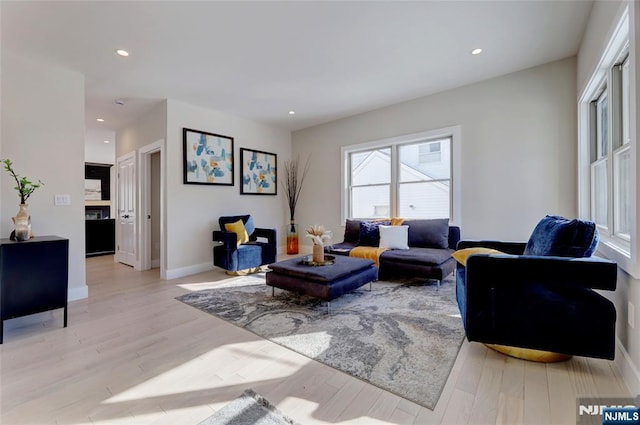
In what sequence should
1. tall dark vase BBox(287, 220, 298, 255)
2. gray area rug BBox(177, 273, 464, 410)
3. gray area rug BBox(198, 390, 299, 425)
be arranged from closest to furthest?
gray area rug BBox(198, 390, 299, 425)
gray area rug BBox(177, 273, 464, 410)
tall dark vase BBox(287, 220, 298, 255)

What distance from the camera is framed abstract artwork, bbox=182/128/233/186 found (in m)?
4.44

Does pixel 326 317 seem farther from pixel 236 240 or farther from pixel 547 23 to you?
pixel 547 23

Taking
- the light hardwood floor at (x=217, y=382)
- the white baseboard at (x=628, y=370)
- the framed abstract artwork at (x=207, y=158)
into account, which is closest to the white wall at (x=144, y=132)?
the framed abstract artwork at (x=207, y=158)

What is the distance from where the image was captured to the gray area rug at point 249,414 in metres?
1.36

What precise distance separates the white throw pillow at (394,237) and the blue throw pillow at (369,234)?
0.16 meters

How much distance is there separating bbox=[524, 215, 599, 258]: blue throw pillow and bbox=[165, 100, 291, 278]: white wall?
4.44m

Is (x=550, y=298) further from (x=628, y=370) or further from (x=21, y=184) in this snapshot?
(x=21, y=184)

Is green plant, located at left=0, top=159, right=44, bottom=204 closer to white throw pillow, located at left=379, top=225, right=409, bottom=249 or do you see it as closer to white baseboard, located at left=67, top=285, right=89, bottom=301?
white baseboard, located at left=67, top=285, right=89, bottom=301

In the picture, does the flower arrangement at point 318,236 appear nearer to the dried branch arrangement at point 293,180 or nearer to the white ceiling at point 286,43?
the white ceiling at point 286,43

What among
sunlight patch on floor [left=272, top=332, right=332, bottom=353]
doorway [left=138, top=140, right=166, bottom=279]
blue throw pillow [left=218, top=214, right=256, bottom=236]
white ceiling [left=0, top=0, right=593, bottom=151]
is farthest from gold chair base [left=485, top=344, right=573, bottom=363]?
doorway [left=138, top=140, right=166, bottom=279]

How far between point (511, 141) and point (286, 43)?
318cm

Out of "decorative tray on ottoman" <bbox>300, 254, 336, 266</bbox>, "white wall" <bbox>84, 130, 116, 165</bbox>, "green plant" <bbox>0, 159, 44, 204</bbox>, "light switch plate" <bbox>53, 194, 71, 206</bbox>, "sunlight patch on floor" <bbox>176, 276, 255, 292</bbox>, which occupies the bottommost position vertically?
"sunlight patch on floor" <bbox>176, 276, 255, 292</bbox>

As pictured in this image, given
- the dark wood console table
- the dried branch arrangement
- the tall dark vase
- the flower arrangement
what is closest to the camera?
the dark wood console table

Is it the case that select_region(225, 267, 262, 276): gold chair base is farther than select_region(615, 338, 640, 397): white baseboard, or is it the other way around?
select_region(225, 267, 262, 276): gold chair base
